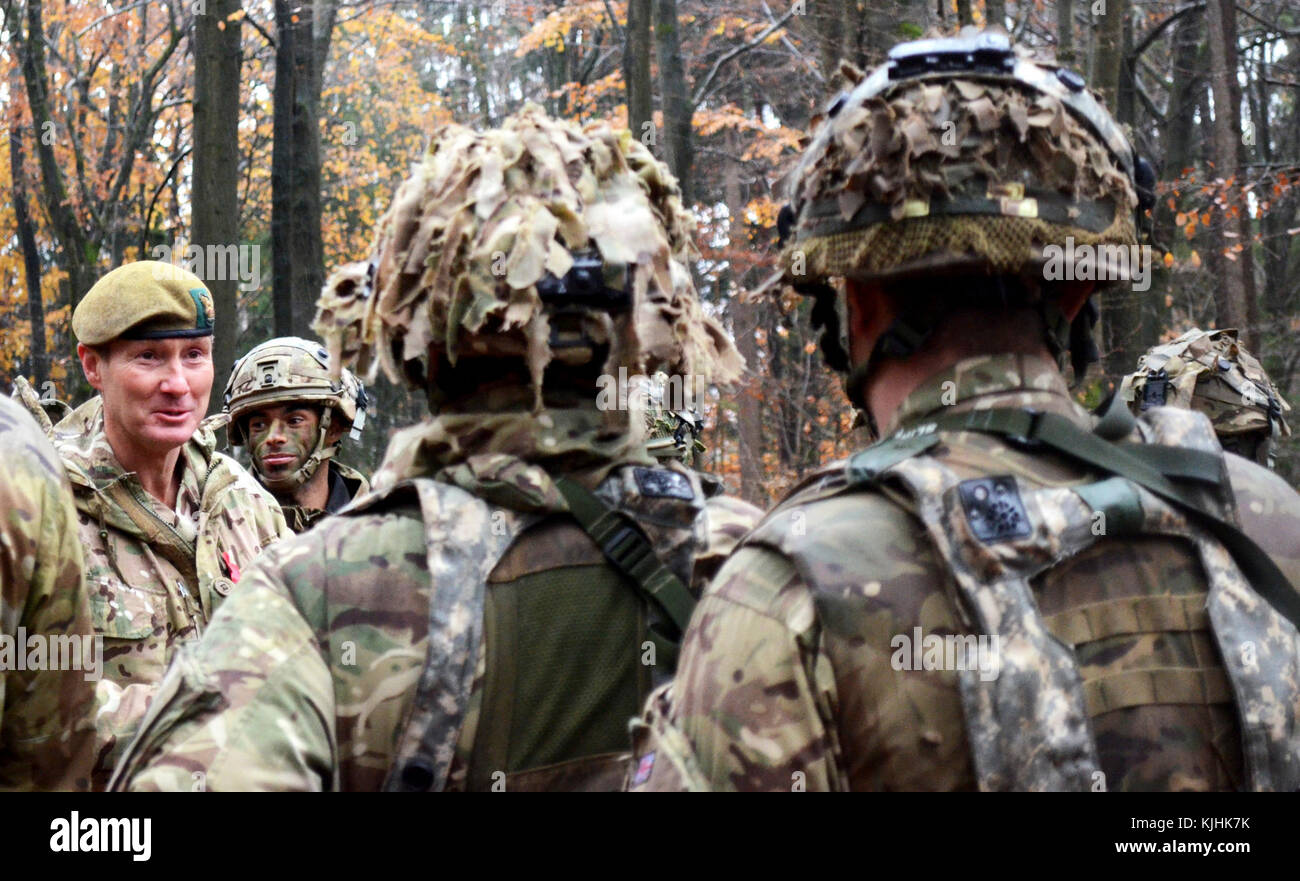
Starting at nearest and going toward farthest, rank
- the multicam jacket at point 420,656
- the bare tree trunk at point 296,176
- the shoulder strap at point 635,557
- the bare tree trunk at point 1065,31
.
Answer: the multicam jacket at point 420,656
the shoulder strap at point 635,557
the bare tree trunk at point 1065,31
the bare tree trunk at point 296,176

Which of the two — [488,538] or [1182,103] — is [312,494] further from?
[1182,103]

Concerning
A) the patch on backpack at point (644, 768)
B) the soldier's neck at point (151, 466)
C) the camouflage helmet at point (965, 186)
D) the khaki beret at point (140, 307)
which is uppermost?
the khaki beret at point (140, 307)

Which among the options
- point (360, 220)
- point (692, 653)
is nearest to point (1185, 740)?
point (692, 653)

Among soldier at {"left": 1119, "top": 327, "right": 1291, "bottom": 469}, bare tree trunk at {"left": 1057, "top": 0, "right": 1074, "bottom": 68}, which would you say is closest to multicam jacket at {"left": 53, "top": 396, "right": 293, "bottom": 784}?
soldier at {"left": 1119, "top": 327, "right": 1291, "bottom": 469}

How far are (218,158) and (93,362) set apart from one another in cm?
754

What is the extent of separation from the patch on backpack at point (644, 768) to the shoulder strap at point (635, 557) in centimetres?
69

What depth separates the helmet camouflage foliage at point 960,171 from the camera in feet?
8.66

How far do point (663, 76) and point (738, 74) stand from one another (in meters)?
7.61

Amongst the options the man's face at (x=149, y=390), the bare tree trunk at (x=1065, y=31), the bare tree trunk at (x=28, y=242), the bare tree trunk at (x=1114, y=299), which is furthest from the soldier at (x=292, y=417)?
the bare tree trunk at (x=28, y=242)

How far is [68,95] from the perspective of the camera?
822 inches

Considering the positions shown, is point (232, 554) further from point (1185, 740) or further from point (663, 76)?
point (663, 76)

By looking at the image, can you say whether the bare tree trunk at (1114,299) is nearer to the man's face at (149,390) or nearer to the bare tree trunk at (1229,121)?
the bare tree trunk at (1229,121)

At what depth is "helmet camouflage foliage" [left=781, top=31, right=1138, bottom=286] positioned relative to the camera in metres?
2.64

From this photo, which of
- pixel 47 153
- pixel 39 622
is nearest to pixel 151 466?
pixel 39 622
